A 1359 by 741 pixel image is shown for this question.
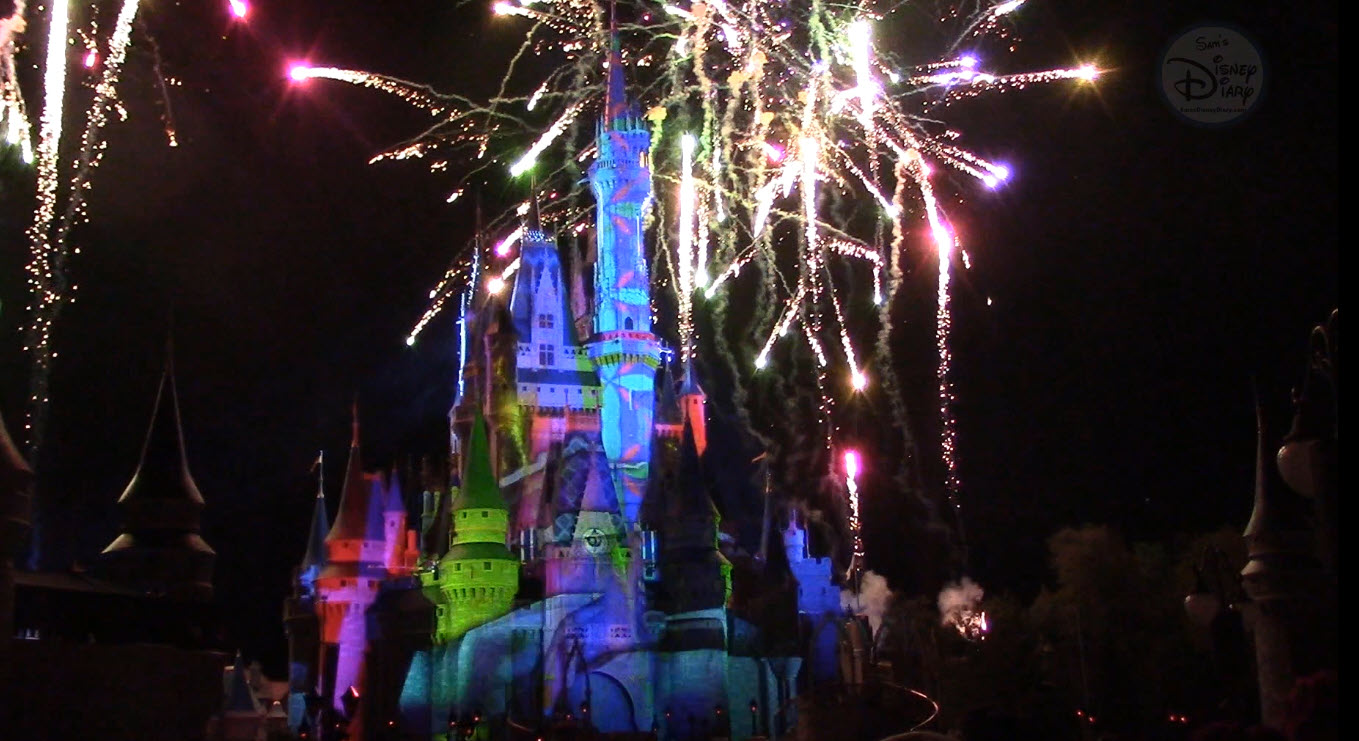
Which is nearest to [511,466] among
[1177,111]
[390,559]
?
[390,559]

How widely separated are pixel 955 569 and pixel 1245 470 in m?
22.5

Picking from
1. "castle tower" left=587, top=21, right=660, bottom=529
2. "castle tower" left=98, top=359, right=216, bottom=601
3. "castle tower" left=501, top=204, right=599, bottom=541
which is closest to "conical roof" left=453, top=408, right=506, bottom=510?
"castle tower" left=501, top=204, right=599, bottom=541

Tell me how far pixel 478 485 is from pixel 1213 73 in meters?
43.5

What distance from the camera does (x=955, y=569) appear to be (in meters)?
64.3

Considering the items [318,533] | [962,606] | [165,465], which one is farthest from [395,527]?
[962,606]

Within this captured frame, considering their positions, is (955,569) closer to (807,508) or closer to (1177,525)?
(807,508)

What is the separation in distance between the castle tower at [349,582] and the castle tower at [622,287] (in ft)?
33.6

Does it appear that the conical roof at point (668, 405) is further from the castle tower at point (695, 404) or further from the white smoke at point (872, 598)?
the white smoke at point (872, 598)

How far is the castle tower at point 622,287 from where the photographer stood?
2448 inches

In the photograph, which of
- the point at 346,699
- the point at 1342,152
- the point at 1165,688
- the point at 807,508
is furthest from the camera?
the point at 807,508

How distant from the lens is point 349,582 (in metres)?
57.8

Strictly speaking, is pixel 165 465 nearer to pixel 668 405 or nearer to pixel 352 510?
pixel 352 510

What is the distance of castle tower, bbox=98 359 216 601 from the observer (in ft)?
131

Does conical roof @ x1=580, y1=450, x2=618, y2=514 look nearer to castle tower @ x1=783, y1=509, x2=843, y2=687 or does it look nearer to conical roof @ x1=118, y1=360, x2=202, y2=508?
castle tower @ x1=783, y1=509, x2=843, y2=687
